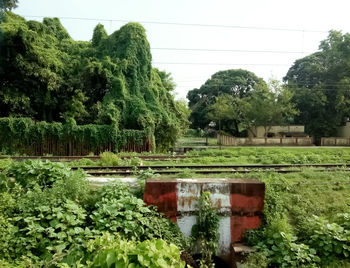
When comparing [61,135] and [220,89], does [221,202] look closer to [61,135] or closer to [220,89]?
[61,135]

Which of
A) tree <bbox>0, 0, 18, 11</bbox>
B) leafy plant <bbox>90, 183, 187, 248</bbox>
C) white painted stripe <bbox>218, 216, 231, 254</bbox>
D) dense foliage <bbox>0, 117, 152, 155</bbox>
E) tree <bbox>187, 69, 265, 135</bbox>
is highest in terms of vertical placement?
tree <bbox>0, 0, 18, 11</bbox>

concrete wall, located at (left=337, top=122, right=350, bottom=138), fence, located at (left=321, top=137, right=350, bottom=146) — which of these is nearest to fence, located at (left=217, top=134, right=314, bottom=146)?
fence, located at (left=321, top=137, right=350, bottom=146)

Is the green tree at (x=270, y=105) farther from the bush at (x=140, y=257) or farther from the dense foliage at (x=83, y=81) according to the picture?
the bush at (x=140, y=257)

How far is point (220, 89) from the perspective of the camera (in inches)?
1885

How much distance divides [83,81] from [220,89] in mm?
31356

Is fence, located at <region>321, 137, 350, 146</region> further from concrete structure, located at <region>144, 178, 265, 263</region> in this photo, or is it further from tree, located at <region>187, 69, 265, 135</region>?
concrete structure, located at <region>144, 178, 265, 263</region>

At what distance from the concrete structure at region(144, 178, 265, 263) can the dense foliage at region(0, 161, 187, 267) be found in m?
0.32

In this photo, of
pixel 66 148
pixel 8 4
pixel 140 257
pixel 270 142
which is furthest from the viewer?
pixel 270 142

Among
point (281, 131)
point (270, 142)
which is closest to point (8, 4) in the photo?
point (270, 142)

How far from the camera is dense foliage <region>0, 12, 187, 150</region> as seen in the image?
1928 centimetres

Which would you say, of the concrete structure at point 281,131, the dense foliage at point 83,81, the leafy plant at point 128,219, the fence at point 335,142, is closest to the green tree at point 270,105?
the concrete structure at point 281,131

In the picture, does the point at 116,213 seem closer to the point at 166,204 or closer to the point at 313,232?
the point at 166,204

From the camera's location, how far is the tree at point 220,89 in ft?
150

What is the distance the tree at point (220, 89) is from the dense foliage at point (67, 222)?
39.9 m
